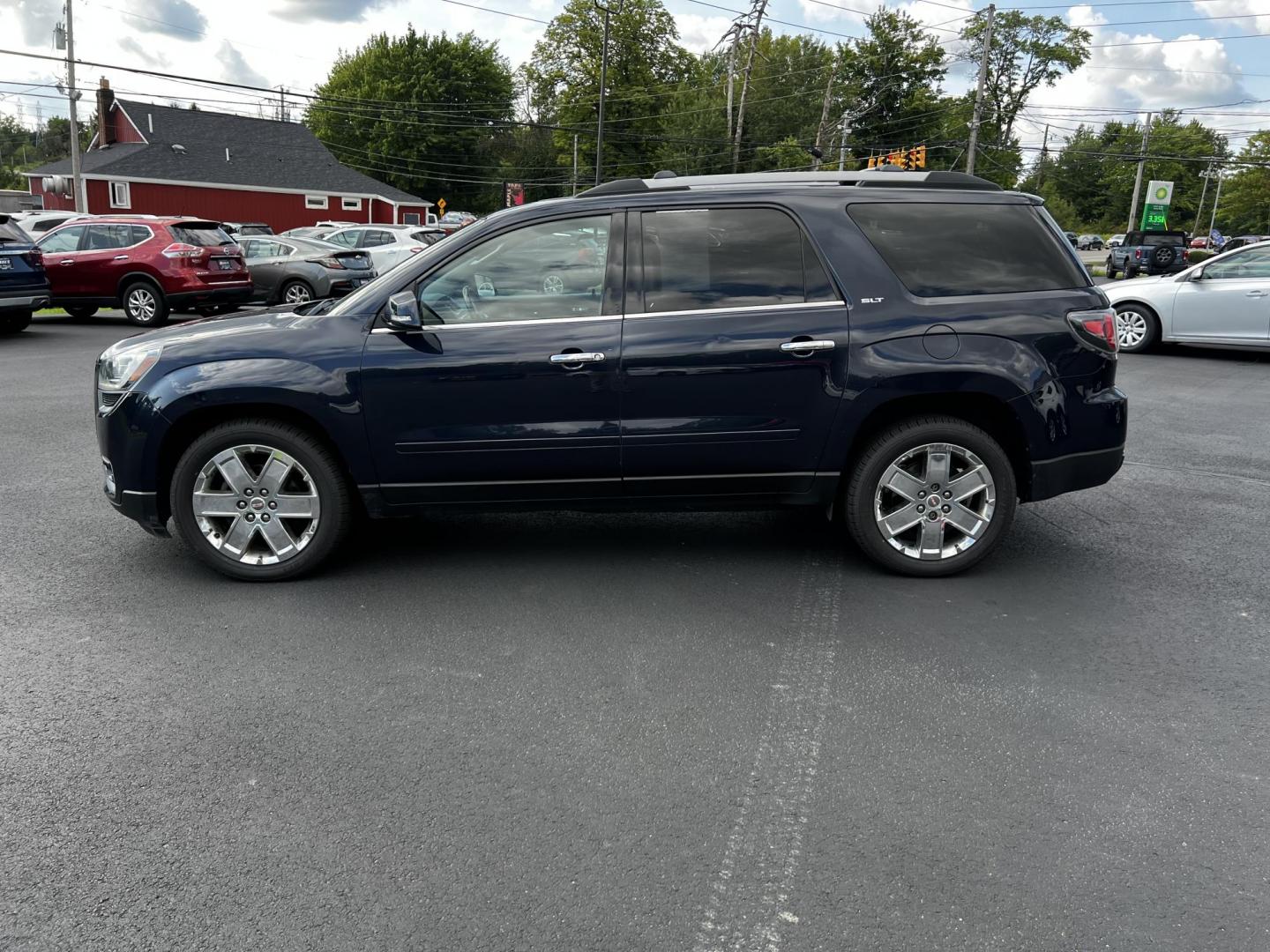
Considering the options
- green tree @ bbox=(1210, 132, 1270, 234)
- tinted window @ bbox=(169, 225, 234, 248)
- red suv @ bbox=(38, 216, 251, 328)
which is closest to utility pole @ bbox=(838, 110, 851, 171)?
green tree @ bbox=(1210, 132, 1270, 234)

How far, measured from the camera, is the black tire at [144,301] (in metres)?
16.6

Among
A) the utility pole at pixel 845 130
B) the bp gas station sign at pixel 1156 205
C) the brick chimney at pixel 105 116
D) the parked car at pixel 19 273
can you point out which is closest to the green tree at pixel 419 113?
the brick chimney at pixel 105 116

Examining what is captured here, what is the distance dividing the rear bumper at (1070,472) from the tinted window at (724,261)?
1.36 metres

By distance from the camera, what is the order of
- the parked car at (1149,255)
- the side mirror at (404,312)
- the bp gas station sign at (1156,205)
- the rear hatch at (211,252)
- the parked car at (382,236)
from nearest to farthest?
the side mirror at (404,312) → the rear hatch at (211,252) → the parked car at (382,236) → the parked car at (1149,255) → the bp gas station sign at (1156,205)

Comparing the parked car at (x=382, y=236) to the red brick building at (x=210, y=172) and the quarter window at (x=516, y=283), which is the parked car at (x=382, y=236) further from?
the red brick building at (x=210, y=172)

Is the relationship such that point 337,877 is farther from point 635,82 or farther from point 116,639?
point 635,82

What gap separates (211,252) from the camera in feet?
55.0

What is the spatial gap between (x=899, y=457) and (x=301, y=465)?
2.82 metres

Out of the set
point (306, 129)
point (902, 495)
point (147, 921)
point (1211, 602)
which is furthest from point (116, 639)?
point (306, 129)

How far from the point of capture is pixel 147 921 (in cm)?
247

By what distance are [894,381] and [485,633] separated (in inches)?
86.1

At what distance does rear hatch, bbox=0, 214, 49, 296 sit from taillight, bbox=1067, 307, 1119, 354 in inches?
566

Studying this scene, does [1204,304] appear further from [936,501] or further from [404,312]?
[404,312]

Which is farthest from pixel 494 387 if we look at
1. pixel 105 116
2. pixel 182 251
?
pixel 105 116
